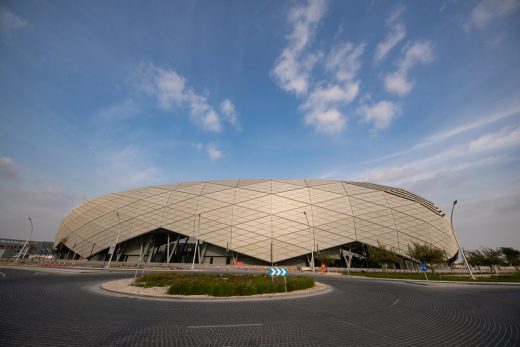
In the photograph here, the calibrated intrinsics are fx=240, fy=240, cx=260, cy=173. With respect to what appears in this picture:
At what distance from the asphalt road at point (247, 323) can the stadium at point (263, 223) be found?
34.2 m

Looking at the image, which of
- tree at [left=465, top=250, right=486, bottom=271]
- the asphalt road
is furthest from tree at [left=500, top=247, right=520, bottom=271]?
the asphalt road

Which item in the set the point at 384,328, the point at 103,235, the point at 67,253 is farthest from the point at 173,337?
the point at 67,253

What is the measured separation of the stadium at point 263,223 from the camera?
46531mm

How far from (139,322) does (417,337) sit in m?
8.05

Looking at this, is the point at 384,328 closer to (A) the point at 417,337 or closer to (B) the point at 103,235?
(A) the point at 417,337

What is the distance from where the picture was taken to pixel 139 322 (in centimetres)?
752

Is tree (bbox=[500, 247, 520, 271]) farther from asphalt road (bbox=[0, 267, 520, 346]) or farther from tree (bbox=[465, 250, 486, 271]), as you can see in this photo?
asphalt road (bbox=[0, 267, 520, 346])

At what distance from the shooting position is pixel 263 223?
48.1 metres

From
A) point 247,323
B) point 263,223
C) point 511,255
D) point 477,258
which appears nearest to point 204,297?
point 247,323

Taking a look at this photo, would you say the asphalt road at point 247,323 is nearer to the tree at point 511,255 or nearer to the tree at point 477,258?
the tree at point 477,258

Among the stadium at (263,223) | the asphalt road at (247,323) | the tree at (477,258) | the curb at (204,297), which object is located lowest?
the asphalt road at (247,323)

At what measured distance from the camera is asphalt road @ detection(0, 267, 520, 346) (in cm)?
592

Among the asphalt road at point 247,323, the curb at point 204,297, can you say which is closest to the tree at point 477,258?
the asphalt road at point 247,323

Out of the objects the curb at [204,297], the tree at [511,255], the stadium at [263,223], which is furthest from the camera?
the tree at [511,255]
